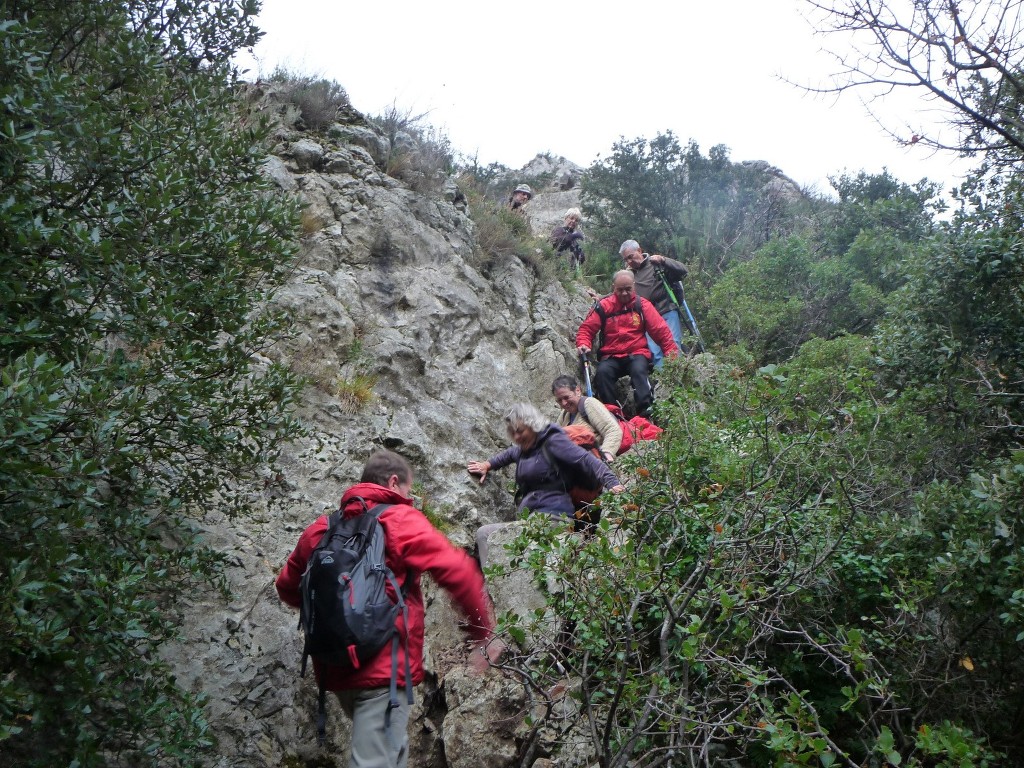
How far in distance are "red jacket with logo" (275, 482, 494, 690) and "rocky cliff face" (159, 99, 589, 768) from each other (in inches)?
50.8

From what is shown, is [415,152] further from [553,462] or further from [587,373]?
[553,462]

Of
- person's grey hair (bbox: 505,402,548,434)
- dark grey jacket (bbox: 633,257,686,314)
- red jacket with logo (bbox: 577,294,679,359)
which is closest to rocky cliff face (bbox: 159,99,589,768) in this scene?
red jacket with logo (bbox: 577,294,679,359)

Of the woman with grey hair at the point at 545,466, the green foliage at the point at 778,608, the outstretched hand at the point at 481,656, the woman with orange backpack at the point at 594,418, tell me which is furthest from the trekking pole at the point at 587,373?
the outstretched hand at the point at 481,656

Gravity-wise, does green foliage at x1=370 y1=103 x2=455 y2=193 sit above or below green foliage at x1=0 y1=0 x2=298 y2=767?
above

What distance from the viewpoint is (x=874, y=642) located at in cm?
474

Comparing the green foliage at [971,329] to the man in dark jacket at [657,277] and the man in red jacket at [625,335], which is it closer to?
the man in red jacket at [625,335]

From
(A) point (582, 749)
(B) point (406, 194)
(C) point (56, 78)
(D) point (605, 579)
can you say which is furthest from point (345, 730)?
(B) point (406, 194)

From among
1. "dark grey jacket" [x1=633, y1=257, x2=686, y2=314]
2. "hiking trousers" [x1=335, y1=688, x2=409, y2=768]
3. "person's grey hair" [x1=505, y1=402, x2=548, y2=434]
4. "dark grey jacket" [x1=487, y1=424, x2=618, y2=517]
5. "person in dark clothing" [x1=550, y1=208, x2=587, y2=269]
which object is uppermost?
"person in dark clothing" [x1=550, y1=208, x2=587, y2=269]

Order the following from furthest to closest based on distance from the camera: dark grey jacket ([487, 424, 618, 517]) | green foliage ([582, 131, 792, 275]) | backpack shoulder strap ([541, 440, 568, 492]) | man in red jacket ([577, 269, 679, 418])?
green foliage ([582, 131, 792, 275])
man in red jacket ([577, 269, 679, 418])
backpack shoulder strap ([541, 440, 568, 492])
dark grey jacket ([487, 424, 618, 517])

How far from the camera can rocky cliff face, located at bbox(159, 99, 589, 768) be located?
4941mm

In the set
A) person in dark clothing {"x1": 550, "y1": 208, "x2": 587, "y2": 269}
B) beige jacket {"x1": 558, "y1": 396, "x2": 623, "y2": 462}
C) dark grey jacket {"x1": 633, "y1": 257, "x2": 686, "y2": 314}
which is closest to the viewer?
beige jacket {"x1": 558, "y1": 396, "x2": 623, "y2": 462}

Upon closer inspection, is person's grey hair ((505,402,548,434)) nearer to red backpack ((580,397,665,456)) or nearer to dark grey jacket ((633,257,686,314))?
red backpack ((580,397,665,456))

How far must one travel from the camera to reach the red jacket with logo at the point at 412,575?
12.4 ft

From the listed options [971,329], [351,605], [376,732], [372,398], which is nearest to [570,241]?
[372,398]
